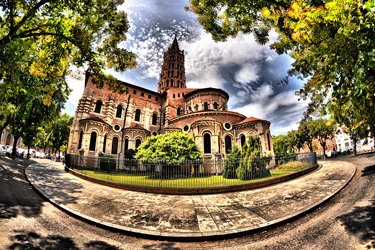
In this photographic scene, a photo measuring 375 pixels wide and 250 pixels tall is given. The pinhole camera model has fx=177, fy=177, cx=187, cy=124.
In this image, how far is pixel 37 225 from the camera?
16.0 feet

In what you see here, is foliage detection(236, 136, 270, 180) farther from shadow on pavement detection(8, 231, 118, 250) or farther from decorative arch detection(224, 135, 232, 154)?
decorative arch detection(224, 135, 232, 154)

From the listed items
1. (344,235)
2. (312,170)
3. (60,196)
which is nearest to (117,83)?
(60,196)

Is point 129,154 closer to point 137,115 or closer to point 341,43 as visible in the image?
point 137,115

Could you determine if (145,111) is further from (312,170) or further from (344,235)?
(344,235)

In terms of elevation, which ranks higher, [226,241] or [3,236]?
[3,236]

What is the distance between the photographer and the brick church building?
76.0ft

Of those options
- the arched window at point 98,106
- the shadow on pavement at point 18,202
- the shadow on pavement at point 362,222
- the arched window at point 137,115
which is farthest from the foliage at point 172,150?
the arched window at point 98,106

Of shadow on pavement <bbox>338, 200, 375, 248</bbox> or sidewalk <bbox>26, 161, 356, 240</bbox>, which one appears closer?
shadow on pavement <bbox>338, 200, 375, 248</bbox>

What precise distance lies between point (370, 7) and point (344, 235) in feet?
16.5

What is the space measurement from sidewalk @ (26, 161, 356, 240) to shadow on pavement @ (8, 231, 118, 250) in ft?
3.03

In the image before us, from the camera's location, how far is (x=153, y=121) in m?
32.5

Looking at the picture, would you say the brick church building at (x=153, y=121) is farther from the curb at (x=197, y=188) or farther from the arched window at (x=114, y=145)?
the curb at (x=197, y=188)

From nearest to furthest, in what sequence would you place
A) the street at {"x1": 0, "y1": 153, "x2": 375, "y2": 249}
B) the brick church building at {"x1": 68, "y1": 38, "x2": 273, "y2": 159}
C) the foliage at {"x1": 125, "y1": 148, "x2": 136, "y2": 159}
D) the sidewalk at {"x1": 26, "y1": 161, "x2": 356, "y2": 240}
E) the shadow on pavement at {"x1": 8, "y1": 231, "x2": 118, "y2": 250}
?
1. the shadow on pavement at {"x1": 8, "y1": 231, "x2": 118, "y2": 250}
2. the street at {"x1": 0, "y1": 153, "x2": 375, "y2": 249}
3. the sidewalk at {"x1": 26, "y1": 161, "x2": 356, "y2": 240}
4. the brick church building at {"x1": 68, "y1": 38, "x2": 273, "y2": 159}
5. the foliage at {"x1": 125, "y1": 148, "x2": 136, "y2": 159}

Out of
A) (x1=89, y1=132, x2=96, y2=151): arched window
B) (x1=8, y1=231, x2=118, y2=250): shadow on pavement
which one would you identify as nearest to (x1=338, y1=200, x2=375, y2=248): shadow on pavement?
(x1=8, y1=231, x2=118, y2=250): shadow on pavement
